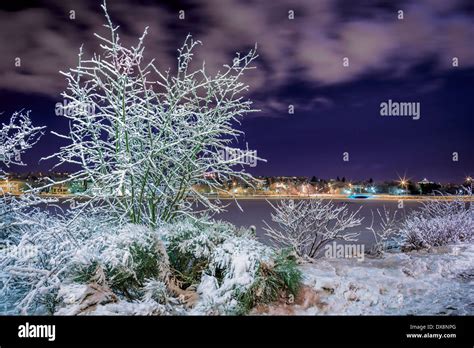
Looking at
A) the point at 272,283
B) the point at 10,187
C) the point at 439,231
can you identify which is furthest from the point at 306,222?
the point at 10,187

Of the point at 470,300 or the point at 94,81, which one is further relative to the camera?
the point at 94,81

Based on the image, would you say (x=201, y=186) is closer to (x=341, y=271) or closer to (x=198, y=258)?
(x=198, y=258)

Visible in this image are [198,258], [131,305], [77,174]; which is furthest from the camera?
→ [77,174]

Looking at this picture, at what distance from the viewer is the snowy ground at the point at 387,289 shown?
5824mm

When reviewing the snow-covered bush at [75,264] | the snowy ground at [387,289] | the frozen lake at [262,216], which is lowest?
the snowy ground at [387,289]

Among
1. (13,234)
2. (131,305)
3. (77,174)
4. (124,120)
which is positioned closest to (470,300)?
(131,305)

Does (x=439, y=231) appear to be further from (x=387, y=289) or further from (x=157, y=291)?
(x=157, y=291)

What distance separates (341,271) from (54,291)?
4.27 m

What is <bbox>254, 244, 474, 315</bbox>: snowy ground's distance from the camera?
582 centimetres

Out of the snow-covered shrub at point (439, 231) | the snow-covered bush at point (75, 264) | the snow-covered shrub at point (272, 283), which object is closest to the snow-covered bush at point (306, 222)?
the snow-covered shrub at point (439, 231)

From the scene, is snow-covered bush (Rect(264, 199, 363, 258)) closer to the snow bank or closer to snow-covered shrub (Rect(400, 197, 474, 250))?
snow-covered shrub (Rect(400, 197, 474, 250))

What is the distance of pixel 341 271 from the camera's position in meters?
→ 7.53

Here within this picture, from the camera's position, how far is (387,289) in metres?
6.54

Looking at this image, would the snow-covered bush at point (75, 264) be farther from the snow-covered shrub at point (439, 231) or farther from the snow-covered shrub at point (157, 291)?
the snow-covered shrub at point (439, 231)
